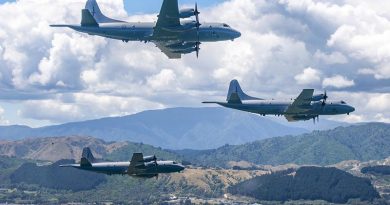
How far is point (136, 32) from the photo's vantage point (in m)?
175

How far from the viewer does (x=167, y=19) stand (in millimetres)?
165750

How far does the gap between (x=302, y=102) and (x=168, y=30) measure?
52.5 m

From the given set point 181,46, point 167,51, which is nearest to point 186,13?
point 181,46

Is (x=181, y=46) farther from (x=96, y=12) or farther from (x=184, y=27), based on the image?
(x=96, y=12)

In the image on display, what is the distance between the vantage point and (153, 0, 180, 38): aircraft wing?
16362cm

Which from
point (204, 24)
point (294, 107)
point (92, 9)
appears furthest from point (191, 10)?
point (294, 107)

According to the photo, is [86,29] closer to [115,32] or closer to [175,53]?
[115,32]

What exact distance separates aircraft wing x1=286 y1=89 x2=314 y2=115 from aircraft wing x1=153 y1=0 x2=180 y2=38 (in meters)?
47.7

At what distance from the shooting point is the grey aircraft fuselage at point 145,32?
174 m

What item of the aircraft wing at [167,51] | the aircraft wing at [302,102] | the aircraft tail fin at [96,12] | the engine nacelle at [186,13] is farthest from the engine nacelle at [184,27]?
the aircraft wing at [302,102]

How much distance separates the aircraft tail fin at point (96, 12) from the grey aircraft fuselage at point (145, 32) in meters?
4.18

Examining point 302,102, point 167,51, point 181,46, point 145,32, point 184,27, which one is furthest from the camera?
point 302,102

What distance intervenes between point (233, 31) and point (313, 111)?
3784 cm

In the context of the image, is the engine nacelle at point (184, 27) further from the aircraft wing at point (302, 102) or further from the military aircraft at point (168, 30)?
→ the aircraft wing at point (302, 102)
